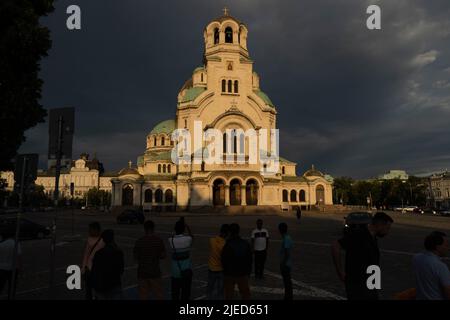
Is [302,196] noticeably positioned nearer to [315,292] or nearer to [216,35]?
[216,35]

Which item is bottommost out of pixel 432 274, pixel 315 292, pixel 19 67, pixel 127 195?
pixel 315 292

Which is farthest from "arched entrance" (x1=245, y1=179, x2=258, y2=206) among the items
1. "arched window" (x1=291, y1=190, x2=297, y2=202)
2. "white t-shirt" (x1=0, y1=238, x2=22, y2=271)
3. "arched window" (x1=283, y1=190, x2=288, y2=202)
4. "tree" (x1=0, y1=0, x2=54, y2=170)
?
"white t-shirt" (x1=0, y1=238, x2=22, y2=271)

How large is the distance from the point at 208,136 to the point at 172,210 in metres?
13.5

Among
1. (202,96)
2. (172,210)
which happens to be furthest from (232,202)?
(202,96)

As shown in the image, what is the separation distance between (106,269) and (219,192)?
52.4 meters

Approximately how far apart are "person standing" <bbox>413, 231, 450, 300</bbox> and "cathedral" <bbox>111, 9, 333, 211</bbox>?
50.7 metres

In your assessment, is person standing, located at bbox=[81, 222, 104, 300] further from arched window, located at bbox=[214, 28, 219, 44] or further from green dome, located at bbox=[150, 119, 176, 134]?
green dome, located at bbox=[150, 119, 176, 134]

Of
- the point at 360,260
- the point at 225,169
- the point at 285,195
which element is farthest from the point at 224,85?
the point at 360,260

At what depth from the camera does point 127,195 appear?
62344 millimetres

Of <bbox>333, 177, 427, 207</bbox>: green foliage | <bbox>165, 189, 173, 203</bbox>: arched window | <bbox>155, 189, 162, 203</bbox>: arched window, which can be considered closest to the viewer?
<bbox>155, 189, 162, 203</bbox>: arched window

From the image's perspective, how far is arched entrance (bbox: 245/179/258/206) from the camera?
5919cm

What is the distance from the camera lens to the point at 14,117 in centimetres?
1249
